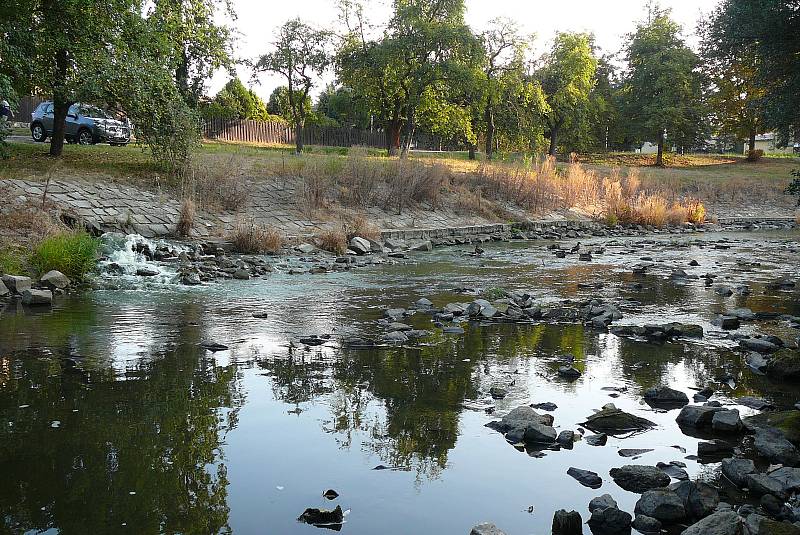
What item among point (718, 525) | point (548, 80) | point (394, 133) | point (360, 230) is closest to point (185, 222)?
point (360, 230)

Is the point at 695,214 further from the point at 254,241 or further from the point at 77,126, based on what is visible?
the point at 77,126

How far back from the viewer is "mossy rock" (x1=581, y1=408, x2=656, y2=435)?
6340 millimetres

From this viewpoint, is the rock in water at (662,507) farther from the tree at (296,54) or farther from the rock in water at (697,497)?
the tree at (296,54)

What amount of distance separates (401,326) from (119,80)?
1364 cm

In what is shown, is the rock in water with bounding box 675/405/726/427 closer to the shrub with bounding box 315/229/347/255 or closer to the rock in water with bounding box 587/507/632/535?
the rock in water with bounding box 587/507/632/535

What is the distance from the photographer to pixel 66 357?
28.1ft

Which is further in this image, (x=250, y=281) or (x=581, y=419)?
(x=250, y=281)

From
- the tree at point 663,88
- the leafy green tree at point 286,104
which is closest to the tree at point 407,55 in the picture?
the leafy green tree at point 286,104

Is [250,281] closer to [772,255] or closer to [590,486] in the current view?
[590,486]

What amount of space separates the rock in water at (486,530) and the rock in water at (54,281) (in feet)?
36.3

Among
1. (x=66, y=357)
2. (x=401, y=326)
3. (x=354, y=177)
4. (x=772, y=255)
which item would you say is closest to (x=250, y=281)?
(x=401, y=326)

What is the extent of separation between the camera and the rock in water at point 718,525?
4.08 metres

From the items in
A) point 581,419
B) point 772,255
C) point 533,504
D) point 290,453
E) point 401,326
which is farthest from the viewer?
point 772,255

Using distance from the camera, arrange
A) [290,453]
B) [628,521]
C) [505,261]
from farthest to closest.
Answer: [505,261], [290,453], [628,521]
